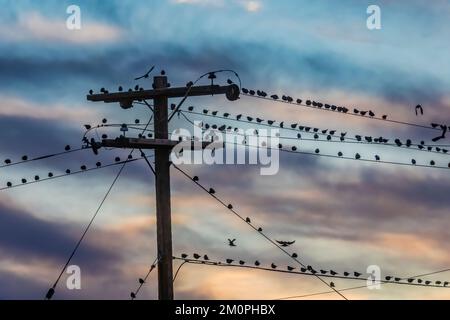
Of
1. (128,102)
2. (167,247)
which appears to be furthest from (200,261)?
(128,102)

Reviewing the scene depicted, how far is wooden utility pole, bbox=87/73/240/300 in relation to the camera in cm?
4603

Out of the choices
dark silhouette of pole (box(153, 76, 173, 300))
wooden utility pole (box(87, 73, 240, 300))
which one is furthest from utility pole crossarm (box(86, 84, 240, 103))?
dark silhouette of pole (box(153, 76, 173, 300))

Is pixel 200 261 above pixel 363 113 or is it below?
below

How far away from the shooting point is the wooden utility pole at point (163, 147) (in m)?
46.0

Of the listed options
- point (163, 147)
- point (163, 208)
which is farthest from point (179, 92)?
point (163, 208)

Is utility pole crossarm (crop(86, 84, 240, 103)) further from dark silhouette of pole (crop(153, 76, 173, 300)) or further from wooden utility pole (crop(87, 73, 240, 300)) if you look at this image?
dark silhouette of pole (crop(153, 76, 173, 300))

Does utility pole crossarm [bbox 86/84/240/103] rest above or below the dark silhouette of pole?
above

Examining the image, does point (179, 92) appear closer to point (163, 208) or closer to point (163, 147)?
point (163, 147)

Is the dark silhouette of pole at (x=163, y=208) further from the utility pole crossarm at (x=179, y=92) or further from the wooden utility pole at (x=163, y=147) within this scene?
the utility pole crossarm at (x=179, y=92)

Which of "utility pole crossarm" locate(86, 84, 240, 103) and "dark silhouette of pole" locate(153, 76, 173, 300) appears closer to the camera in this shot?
"dark silhouette of pole" locate(153, 76, 173, 300)

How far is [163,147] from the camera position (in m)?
46.5
